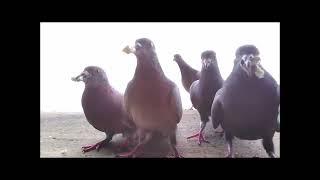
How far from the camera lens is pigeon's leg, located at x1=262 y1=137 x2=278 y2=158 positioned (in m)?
3.54

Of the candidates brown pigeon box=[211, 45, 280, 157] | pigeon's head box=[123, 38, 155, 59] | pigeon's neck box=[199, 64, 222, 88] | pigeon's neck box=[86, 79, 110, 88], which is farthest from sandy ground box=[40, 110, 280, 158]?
pigeon's head box=[123, 38, 155, 59]

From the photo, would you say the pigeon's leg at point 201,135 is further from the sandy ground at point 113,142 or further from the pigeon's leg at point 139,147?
the pigeon's leg at point 139,147

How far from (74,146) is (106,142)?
289 millimetres

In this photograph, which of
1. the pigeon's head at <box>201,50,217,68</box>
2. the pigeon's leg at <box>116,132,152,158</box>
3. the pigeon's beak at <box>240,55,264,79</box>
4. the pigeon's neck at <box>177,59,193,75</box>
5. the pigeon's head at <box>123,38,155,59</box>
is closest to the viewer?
the pigeon's beak at <box>240,55,264,79</box>

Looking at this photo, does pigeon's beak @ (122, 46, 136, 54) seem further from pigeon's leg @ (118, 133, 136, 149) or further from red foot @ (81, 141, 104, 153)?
red foot @ (81, 141, 104, 153)

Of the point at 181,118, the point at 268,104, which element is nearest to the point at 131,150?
the point at 181,118

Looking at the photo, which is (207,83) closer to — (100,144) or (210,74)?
(210,74)

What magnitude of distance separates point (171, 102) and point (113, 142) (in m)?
0.66

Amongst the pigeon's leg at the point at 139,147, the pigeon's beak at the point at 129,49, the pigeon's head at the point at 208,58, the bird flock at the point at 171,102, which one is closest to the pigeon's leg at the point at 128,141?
the bird flock at the point at 171,102

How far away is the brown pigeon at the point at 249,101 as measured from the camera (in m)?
3.44

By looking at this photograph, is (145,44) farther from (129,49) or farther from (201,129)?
(201,129)

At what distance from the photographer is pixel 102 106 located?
369 cm

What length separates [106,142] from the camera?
148 inches

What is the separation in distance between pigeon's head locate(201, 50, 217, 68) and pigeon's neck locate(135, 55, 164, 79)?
0.45 meters
